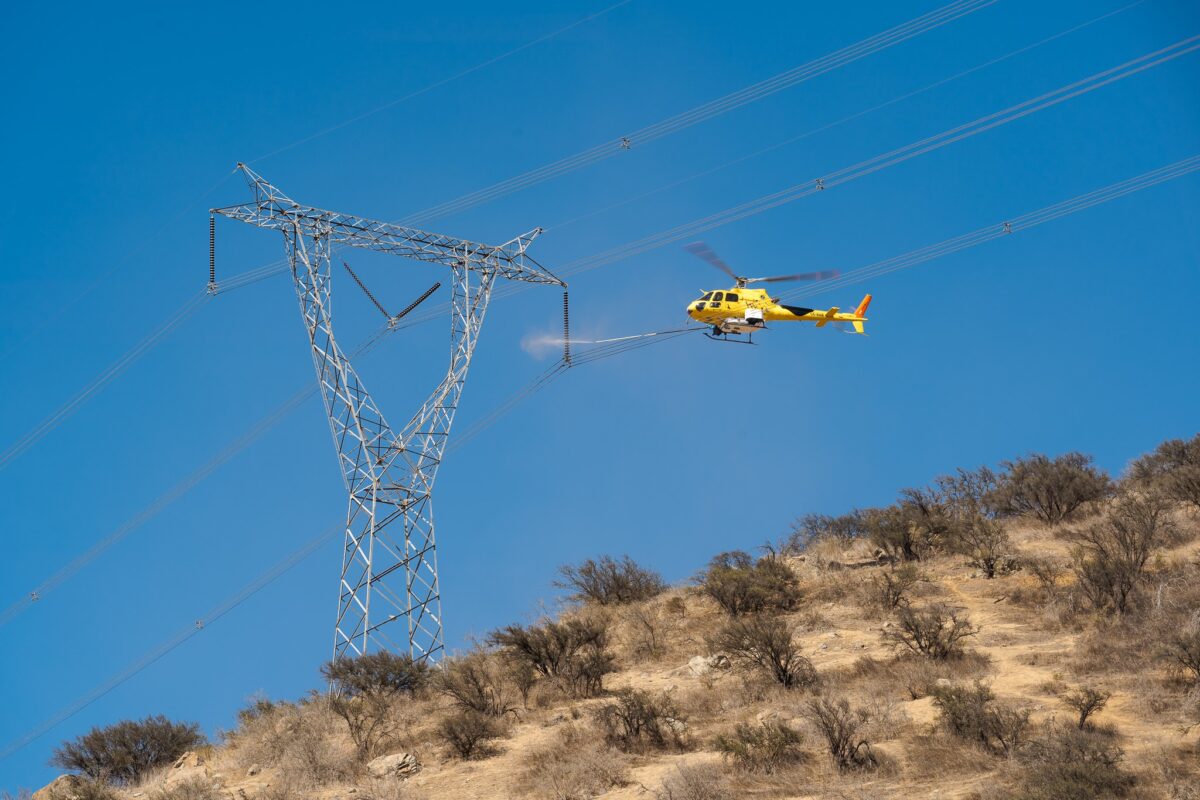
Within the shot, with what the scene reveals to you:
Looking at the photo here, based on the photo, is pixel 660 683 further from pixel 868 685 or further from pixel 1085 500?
pixel 1085 500

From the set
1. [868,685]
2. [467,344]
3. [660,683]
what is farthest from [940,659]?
[467,344]

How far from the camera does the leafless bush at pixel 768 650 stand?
84.1 ft

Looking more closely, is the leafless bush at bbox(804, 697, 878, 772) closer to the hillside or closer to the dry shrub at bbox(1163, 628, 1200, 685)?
the hillside

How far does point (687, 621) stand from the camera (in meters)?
33.0

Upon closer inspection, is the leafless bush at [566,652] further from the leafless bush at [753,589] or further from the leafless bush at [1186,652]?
the leafless bush at [1186,652]

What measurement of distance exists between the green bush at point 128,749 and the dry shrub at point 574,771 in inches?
510

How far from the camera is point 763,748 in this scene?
2117cm

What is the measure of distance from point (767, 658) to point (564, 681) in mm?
5282

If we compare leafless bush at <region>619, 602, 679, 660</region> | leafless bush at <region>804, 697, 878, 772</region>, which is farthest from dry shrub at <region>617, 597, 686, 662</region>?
leafless bush at <region>804, 697, 878, 772</region>

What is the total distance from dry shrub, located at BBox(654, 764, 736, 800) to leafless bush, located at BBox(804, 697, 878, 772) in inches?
83.4

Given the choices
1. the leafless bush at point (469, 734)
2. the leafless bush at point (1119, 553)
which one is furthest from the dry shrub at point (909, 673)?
the leafless bush at point (469, 734)

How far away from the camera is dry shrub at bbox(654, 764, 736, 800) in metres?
Result: 19.9

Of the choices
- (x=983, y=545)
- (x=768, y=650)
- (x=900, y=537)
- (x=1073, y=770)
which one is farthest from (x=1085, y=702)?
(x=900, y=537)

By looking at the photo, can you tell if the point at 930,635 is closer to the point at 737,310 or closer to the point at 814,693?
the point at 814,693
